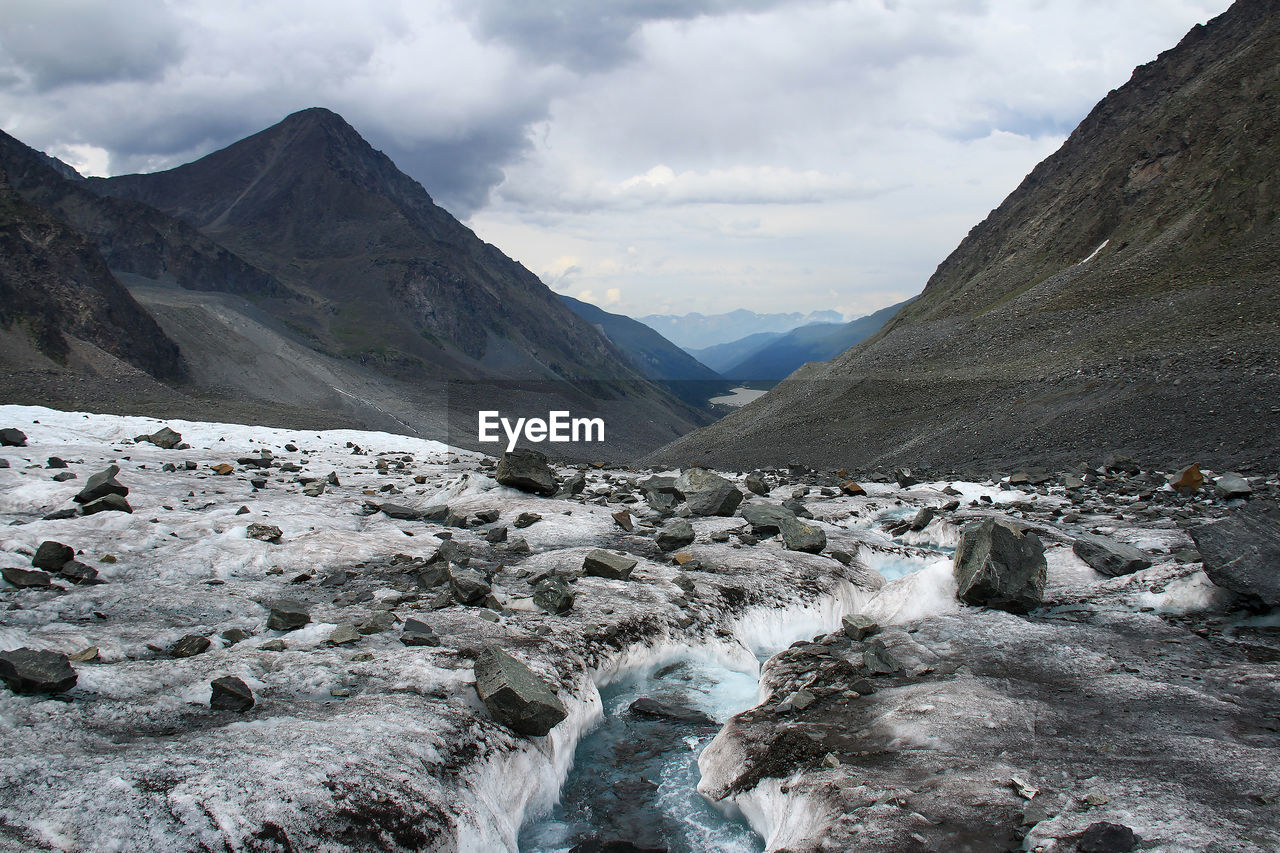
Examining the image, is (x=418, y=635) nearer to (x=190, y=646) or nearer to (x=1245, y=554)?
(x=190, y=646)

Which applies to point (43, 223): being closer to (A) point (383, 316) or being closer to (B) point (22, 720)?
(A) point (383, 316)

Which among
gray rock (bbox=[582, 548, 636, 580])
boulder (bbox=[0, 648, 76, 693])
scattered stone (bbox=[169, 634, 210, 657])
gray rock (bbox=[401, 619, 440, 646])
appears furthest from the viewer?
gray rock (bbox=[582, 548, 636, 580])

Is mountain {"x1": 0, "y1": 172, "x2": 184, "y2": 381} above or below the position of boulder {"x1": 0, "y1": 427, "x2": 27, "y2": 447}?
above

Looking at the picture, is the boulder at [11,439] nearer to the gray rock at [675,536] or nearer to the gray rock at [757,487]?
the gray rock at [675,536]

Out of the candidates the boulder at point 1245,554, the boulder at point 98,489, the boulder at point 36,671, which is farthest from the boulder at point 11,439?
the boulder at point 1245,554

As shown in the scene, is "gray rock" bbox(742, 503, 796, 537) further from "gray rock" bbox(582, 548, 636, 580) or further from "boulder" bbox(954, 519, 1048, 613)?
"boulder" bbox(954, 519, 1048, 613)

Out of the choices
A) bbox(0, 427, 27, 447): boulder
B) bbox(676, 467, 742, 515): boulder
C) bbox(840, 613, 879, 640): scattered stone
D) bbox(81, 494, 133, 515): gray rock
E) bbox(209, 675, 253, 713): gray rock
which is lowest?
bbox(840, 613, 879, 640): scattered stone

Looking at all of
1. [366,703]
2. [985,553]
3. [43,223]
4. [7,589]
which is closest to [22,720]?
[366,703]

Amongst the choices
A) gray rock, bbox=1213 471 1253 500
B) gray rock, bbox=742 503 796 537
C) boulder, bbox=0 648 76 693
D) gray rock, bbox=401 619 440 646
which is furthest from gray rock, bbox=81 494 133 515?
gray rock, bbox=1213 471 1253 500
